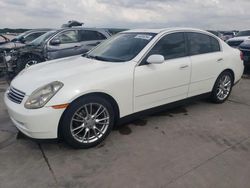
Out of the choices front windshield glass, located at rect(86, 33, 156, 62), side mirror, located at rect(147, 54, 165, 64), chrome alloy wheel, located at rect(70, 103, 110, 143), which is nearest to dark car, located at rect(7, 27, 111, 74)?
front windshield glass, located at rect(86, 33, 156, 62)

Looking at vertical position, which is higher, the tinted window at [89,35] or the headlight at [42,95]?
the tinted window at [89,35]

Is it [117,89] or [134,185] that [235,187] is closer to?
[134,185]

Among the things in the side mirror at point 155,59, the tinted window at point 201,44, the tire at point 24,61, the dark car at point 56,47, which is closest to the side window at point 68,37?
the dark car at point 56,47

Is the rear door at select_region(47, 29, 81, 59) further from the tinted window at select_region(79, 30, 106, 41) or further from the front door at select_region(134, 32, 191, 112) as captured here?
the front door at select_region(134, 32, 191, 112)

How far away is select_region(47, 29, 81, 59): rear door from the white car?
3542mm

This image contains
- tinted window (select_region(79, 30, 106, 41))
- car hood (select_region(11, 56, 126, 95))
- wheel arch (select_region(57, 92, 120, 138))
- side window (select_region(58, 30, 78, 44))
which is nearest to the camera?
wheel arch (select_region(57, 92, 120, 138))

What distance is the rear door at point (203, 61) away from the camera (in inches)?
178

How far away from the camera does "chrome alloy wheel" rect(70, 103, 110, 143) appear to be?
335 centimetres

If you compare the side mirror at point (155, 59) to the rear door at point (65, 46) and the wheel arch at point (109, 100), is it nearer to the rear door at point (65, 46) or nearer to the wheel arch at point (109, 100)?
the wheel arch at point (109, 100)

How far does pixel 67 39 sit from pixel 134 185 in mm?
6325

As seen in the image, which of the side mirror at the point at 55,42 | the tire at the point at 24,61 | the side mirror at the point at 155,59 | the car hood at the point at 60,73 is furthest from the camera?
the tire at the point at 24,61

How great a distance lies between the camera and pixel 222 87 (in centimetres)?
521

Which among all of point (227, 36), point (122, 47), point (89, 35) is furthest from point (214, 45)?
point (227, 36)

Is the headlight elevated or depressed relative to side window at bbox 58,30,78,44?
depressed
